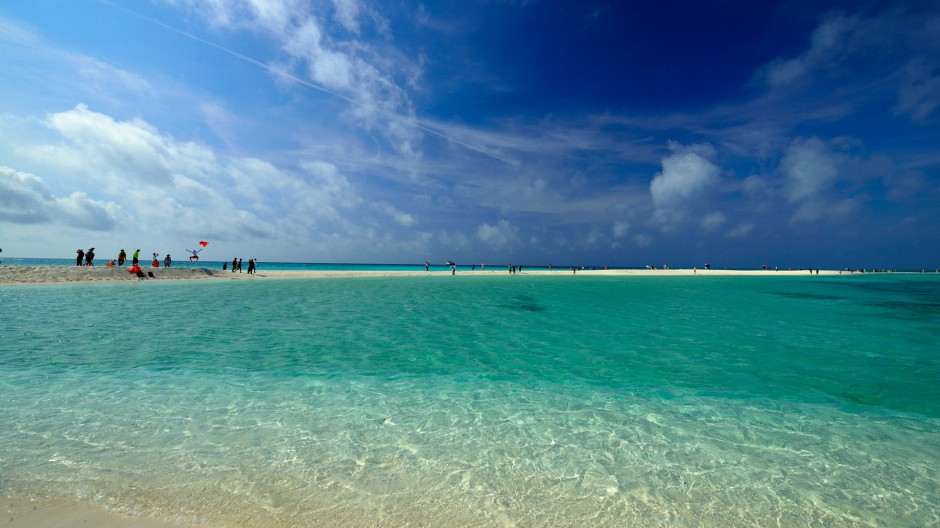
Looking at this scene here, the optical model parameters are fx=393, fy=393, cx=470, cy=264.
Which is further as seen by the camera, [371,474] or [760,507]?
[371,474]

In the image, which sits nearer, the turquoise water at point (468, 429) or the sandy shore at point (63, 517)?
the sandy shore at point (63, 517)

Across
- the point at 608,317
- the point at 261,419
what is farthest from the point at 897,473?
the point at 608,317

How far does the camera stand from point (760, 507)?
480 cm

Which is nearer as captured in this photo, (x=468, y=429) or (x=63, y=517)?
(x=63, y=517)

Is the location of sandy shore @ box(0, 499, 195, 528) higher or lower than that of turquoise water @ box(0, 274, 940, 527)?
higher

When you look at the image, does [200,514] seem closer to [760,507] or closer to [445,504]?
[445,504]

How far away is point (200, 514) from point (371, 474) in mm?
1900

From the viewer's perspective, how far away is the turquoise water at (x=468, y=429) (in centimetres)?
470

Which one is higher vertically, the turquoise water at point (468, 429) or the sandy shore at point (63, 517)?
the sandy shore at point (63, 517)

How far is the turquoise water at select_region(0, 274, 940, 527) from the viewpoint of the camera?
470 centimetres

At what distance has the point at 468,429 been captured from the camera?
6.94 meters

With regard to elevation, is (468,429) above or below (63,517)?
below

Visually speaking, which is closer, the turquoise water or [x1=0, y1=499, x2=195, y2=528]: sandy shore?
[x1=0, y1=499, x2=195, y2=528]: sandy shore

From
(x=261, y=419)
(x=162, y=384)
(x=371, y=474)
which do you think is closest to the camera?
(x=371, y=474)
